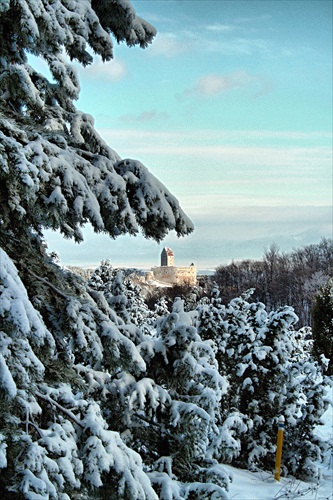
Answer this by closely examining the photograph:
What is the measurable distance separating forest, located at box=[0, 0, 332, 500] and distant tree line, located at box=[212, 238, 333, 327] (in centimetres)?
4730

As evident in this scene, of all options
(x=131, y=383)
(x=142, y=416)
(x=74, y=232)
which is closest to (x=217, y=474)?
(x=142, y=416)

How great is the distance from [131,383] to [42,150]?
1960 mm

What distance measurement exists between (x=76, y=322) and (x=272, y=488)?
5.26m

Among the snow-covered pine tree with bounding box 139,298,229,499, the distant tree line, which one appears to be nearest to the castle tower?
the distant tree line

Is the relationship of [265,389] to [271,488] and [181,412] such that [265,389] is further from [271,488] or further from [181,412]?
[181,412]

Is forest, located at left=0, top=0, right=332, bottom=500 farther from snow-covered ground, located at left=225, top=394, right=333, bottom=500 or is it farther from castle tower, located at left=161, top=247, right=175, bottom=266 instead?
castle tower, located at left=161, top=247, right=175, bottom=266

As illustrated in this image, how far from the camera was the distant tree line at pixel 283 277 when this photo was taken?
55.2m

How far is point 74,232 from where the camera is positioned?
3711mm

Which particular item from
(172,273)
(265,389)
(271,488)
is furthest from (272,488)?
(172,273)

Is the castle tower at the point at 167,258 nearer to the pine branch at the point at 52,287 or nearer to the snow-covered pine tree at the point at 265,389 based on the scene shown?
the snow-covered pine tree at the point at 265,389

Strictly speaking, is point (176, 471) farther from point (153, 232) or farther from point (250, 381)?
point (250, 381)

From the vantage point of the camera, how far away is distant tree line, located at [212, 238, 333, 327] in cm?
5522

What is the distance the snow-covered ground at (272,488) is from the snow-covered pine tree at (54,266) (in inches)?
137

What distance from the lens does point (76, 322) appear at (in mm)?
3250
